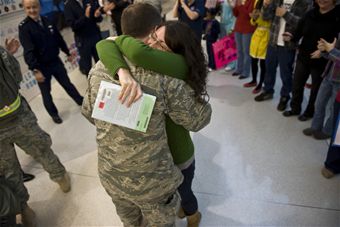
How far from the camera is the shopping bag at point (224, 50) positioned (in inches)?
132

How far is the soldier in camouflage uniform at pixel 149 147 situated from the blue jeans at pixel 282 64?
186 cm

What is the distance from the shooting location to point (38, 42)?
2.56 metres

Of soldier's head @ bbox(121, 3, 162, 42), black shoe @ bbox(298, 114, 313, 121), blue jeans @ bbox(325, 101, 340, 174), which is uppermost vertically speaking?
soldier's head @ bbox(121, 3, 162, 42)

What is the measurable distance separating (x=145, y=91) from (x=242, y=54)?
287 centimetres

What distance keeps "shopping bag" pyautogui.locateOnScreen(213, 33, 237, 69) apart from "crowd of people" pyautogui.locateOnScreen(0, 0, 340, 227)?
0.34 ft

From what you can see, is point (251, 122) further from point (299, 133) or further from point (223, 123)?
point (299, 133)

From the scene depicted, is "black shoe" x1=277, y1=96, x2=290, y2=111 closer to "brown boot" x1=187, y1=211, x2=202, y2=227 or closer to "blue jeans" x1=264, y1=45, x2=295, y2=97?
"blue jeans" x1=264, y1=45, x2=295, y2=97

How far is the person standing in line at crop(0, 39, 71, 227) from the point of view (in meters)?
1.54

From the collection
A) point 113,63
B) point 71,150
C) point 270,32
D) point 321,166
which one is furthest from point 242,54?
point 113,63

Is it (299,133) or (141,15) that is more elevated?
(141,15)

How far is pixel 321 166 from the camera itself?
2164mm

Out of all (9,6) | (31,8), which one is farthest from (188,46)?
(9,6)

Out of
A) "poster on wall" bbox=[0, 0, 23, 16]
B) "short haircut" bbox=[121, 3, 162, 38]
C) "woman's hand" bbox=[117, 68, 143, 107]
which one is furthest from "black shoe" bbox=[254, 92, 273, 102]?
"poster on wall" bbox=[0, 0, 23, 16]

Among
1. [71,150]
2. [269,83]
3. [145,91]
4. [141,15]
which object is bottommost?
[71,150]
